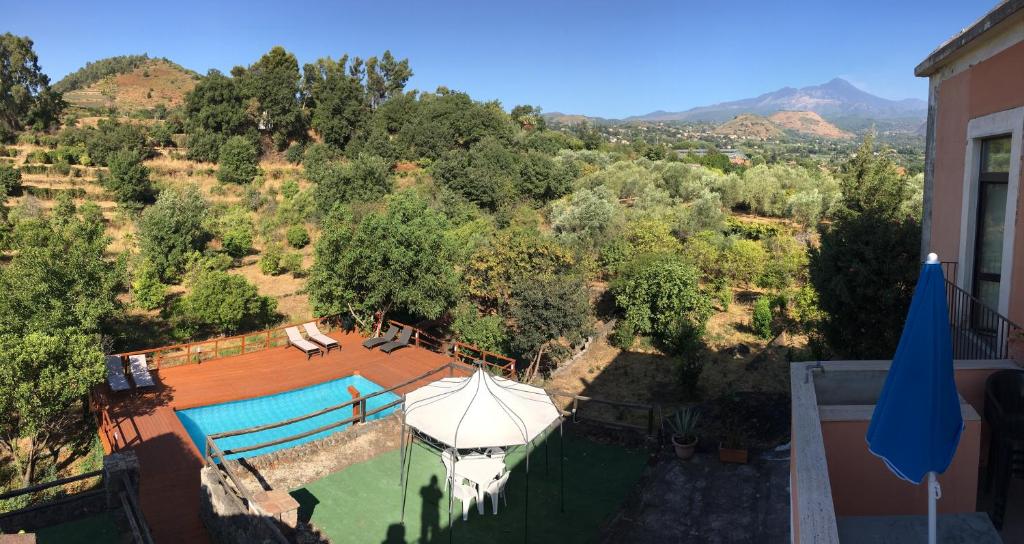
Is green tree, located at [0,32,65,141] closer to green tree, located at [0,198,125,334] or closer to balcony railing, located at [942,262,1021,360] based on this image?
green tree, located at [0,198,125,334]

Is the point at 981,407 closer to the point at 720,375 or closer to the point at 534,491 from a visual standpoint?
the point at 534,491

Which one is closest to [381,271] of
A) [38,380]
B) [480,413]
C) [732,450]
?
[38,380]

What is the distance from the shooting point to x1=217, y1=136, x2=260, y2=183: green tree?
37.3 meters

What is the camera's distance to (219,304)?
17141 mm

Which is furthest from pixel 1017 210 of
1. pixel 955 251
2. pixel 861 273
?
pixel 861 273

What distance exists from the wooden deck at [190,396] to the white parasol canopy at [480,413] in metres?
3.57

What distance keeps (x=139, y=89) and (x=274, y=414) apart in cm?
5972

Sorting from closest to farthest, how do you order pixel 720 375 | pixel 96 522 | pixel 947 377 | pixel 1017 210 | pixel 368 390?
pixel 947 377
pixel 1017 210
pixel 96 522
pixel 368 390
pixel 720 375

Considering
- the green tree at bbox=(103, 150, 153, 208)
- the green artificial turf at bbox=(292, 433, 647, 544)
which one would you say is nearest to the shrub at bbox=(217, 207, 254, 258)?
the green tree at bbox=(103, 150, 153, 208)

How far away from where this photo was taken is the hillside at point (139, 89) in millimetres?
54938

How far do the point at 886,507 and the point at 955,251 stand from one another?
3435 mm

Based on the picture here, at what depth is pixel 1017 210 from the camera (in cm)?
514

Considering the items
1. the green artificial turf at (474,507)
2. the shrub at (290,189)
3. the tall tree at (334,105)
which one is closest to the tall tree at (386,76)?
the tall tree at (334,105)

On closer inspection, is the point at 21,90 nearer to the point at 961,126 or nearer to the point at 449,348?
the point at 449,348
